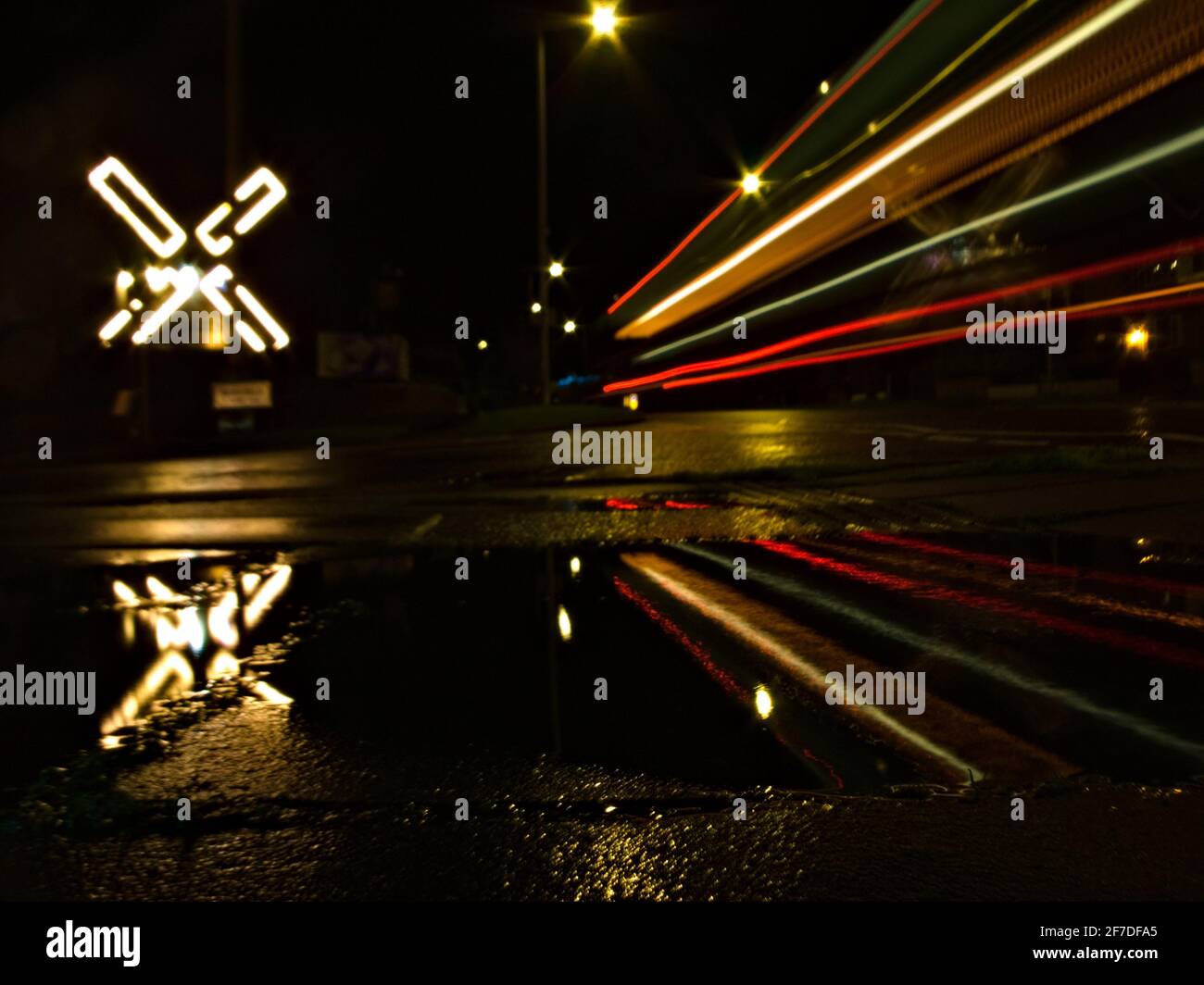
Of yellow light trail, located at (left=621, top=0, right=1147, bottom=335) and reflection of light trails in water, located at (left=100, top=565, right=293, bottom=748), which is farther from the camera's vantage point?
yellow light trail, located at (left=621, top=0, right=1147, bottom=335)

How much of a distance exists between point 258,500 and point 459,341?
32.3 meters

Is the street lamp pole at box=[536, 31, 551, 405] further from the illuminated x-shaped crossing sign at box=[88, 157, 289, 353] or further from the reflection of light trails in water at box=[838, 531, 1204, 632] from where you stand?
the reflection of light trails in water at box=[838, 531, 1204, 632]

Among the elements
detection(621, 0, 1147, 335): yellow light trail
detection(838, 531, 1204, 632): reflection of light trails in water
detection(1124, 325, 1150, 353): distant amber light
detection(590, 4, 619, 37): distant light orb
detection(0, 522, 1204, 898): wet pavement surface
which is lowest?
detection(0, 522, 1204, 898): wet pavement surface

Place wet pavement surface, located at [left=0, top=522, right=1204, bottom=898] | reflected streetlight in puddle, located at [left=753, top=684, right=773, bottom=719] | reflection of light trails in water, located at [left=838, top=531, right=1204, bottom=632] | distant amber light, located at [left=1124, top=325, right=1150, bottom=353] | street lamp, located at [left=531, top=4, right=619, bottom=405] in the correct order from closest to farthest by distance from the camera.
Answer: wet pavement surface, located at [left=0, top=522, right=1204, bottom=898], reflected streetlight in puddle, located at [left=753, top=684, right=773, bottom=719], reflection of light trails in water, located at [left=838, top=531, right=1204, bottom=632], street lamp, located at [left=531, top=4, right=619, bottom=405], distant amber light, located at [left=1124, top=325, right=1150, bottom=353]

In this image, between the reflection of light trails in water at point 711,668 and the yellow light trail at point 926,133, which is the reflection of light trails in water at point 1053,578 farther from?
the yellow light trail at point 926,133

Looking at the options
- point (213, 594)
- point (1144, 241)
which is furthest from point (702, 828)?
point (1144, 241)

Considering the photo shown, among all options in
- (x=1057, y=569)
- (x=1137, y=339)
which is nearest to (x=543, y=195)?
(x=1137, y=339)

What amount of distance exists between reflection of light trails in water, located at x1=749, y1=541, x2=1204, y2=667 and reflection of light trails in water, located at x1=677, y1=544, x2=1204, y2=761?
0.55 m

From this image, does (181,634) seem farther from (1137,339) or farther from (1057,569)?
(1137,339)

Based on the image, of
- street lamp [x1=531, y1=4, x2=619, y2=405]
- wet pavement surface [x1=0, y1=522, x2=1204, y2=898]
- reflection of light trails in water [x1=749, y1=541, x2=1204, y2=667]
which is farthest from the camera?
street lamp [x1=531, y1=4, x2=619, y2=405]

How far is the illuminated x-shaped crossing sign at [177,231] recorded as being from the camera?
27406 mm

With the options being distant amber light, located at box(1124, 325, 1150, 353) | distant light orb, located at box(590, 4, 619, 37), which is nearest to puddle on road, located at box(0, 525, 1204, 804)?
distant light orb, located at box(590, 4, 619, 37)

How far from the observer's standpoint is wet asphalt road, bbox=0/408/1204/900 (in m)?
3.87
